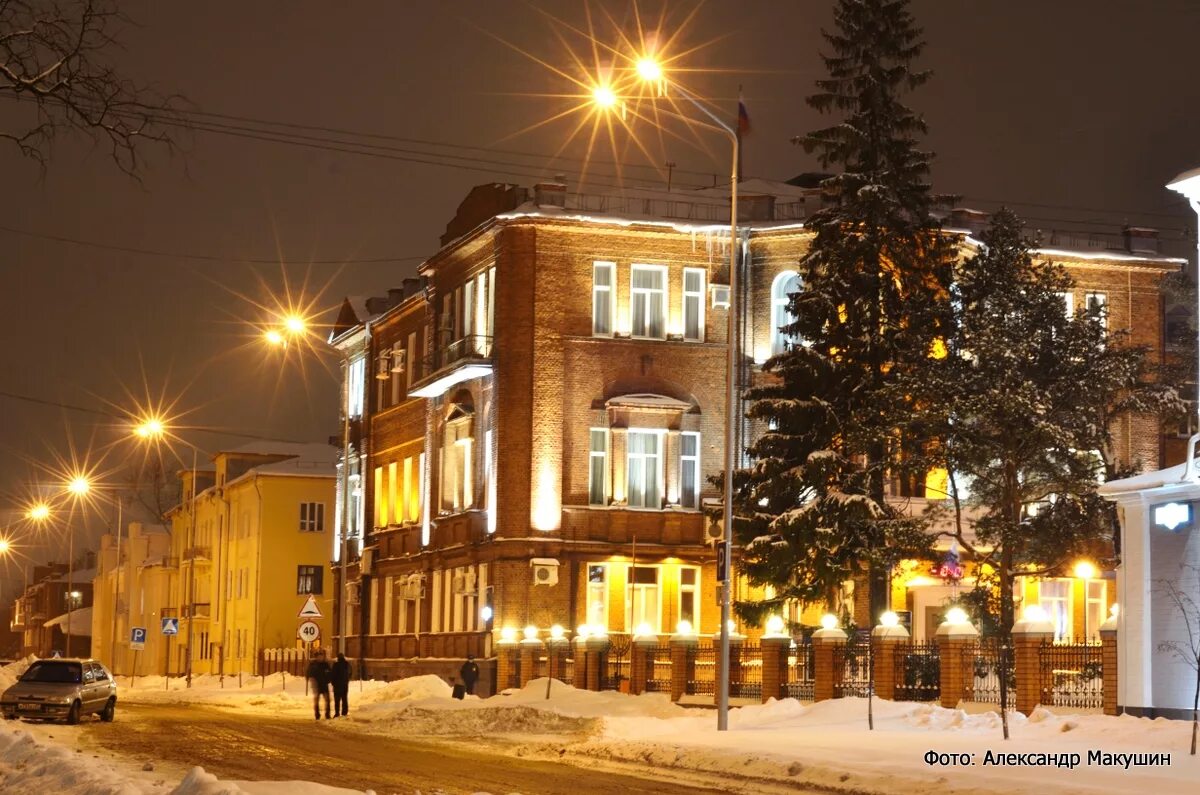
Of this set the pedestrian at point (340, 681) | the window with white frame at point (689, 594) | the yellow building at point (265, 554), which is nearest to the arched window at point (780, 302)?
the window with white frame at point (689, 594)

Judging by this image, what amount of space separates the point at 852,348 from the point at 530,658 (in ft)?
40.3

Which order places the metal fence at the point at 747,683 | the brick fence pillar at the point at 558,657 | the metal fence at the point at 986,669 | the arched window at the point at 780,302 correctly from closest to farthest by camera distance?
the metal fence at the point at 986,669
the metal fence at the point at 747,683
the brick fence pillar at the point at 558,657
the arched window at the point at 780,302

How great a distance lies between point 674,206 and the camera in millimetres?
55938

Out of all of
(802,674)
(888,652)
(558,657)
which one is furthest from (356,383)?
(888,652)

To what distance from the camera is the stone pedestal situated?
33.0 meters

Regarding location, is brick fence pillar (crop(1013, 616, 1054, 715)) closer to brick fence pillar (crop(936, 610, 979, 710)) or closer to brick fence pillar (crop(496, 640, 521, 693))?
brick fence pillar (crop(936, 610, 979, 710))

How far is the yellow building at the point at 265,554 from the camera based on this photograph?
8400 cm

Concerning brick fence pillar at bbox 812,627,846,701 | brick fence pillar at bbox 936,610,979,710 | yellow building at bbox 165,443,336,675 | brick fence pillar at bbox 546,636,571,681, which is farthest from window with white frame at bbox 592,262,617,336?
yellow building at bbox 165,443,336,675

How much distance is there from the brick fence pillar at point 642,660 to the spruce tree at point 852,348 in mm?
2655

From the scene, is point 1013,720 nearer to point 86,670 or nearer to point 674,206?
point 86,670

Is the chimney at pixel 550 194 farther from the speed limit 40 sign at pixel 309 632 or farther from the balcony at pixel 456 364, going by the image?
the speed limit 40 sign at pixel 309 632

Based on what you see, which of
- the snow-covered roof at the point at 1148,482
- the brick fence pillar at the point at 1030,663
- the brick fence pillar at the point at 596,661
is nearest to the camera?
the snow-covered roof at the point at 1148,482

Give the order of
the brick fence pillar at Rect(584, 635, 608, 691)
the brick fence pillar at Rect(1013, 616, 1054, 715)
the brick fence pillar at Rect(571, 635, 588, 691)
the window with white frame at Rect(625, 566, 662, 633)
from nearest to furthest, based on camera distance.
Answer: the brick fence pillar at Rect(1013, 616, 1054, 715) < the brick fence pillar at Rect(584, 635, 608, 691) < the brick fence pillar at Rect(571, 635, 588, 691) < the window with white frame at Rect(625, 566, 662, 633)

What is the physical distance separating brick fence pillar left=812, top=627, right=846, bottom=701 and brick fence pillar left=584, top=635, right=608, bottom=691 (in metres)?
9.84
